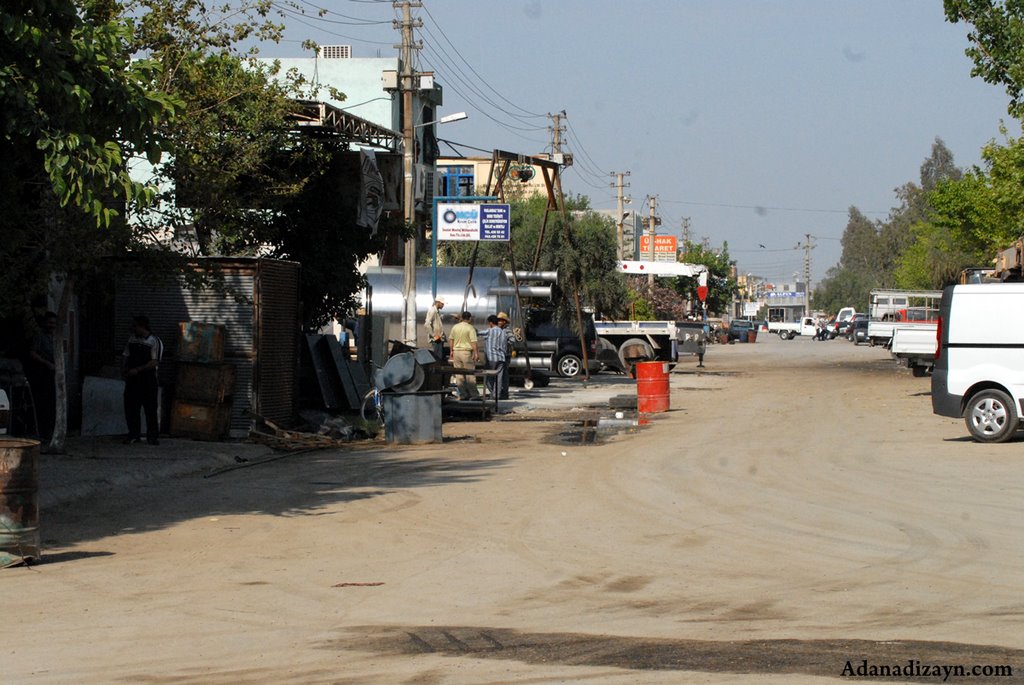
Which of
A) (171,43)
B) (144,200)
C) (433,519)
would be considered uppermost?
(171,43)

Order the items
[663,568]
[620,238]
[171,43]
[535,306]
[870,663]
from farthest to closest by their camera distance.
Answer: [620,238] < [535,306] < [171,43] < [663,568] < [870,663]

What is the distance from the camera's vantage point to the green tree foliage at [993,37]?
2703cm

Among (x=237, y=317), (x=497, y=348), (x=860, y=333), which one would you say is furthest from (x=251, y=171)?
(x=860, y=333)

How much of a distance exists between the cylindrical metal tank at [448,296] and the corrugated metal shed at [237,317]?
517 inches

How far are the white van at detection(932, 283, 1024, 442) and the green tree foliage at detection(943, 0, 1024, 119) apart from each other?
414 inches

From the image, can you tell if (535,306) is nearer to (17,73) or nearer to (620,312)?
(620,312)

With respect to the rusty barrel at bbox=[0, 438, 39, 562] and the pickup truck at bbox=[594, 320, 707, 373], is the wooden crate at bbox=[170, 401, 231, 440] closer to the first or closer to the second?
the rusty barrel at bbox=[0, 438, 39, 562]

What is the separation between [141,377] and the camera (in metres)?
17.1

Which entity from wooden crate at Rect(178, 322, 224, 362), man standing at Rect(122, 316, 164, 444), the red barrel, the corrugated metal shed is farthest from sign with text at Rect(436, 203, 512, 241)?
man standing at Rect(122, 316, 164, 444)

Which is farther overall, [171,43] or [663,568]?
[171,43]

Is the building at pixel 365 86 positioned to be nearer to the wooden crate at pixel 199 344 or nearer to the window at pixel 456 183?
the window at pixel 456 183

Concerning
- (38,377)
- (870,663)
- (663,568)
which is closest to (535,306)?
(38,377)

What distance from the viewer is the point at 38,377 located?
687 inches

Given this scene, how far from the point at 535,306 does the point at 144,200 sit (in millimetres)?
27404
